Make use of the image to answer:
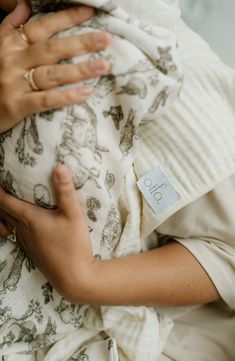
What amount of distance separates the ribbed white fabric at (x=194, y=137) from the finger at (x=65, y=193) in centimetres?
12

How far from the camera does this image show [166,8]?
0.68m

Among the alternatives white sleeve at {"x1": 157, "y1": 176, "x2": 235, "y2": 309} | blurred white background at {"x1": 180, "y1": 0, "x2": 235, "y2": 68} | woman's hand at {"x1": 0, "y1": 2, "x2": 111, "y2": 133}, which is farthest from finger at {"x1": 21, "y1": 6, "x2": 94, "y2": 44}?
blurred white background at {"x1": 180, "y1": 0, "x2": 235, "y2": 68}

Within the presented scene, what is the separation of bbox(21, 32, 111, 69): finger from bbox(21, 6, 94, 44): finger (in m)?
0.02

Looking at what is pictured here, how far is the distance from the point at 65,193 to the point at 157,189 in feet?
0.49

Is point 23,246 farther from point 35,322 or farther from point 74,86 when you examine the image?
point 74,86

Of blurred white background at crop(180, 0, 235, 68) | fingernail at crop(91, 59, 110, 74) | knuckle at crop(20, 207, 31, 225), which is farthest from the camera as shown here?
blurred white background at crop(180, 0, 235, 68)

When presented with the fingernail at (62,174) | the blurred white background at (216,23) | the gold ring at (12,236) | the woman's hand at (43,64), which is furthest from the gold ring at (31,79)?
the blurred white background at (216,23)

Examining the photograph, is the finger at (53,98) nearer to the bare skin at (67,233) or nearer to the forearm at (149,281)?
the bare skin at (67,233)

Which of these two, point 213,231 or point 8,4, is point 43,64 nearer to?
point 8,4

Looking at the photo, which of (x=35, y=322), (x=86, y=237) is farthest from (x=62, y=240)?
(x=35, y=322)

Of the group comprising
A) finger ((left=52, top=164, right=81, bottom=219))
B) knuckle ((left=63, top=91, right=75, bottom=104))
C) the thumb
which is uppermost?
the thumb

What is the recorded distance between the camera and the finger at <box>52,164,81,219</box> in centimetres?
65

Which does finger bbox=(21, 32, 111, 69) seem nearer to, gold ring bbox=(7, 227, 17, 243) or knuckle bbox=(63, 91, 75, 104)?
knuckle bbox=(63, 91, 75, 104)

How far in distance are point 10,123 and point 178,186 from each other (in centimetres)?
26
